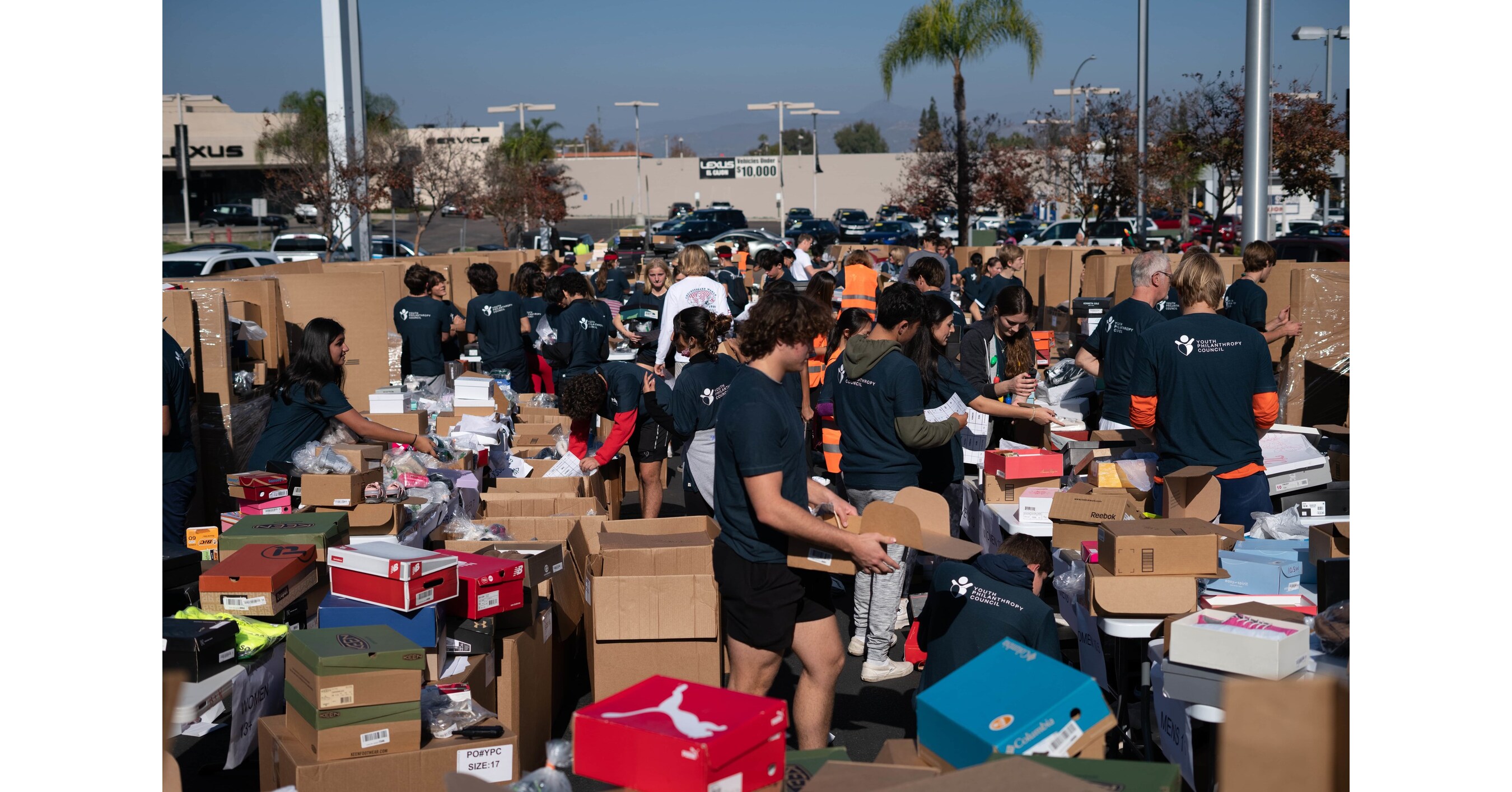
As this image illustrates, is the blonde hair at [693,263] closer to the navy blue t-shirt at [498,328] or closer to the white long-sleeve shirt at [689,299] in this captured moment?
the white long-sleeve shirt at [689,299]

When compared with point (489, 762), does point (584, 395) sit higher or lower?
higher

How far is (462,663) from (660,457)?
2586 mm

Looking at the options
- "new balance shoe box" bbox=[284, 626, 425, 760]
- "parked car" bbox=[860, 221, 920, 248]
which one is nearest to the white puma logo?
"new balance shoe box" bbox=[284, 626, 425, 760]

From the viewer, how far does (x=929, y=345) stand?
5.33 m

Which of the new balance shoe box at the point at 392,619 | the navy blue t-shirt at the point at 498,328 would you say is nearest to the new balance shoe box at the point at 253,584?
the new balance shoe box at the point at 392,619

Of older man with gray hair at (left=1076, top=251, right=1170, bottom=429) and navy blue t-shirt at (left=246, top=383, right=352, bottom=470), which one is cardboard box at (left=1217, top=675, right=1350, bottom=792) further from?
navy blue t-shirt at (left=246, top=383, right=352, bottom=470)

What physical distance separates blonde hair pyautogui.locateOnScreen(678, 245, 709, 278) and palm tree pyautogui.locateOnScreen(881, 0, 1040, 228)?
68.2ft

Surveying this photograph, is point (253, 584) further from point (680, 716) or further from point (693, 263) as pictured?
point (693, 263)

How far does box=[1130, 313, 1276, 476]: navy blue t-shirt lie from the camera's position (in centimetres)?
462

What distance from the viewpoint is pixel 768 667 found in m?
3.57

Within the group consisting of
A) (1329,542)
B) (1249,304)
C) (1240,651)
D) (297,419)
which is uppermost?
(1249,304)

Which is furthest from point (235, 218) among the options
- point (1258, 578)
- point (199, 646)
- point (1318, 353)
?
point (1258, 578)

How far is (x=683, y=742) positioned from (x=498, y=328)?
296 inches

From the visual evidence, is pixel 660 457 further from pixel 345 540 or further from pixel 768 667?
pixel 768 667
